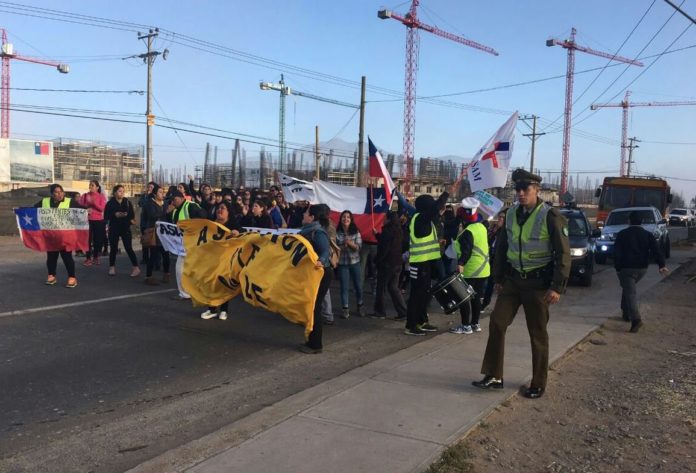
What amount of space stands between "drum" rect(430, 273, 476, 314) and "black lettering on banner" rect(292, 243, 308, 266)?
1.81 m

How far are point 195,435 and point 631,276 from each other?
683 cm

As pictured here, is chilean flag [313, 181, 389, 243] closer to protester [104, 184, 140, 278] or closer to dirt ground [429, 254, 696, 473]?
protester [104, 184, 140, 278]

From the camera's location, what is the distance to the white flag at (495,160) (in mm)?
9461

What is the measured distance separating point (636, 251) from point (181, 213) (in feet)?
24.0

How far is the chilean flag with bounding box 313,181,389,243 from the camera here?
11.8 meters

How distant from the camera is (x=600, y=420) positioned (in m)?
4.91

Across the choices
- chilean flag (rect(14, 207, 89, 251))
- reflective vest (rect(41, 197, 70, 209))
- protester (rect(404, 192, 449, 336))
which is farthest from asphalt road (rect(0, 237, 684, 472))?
reflective vest (rect(41, 197, 70, 209))

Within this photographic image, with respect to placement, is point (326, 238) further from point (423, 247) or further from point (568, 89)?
point (568, 89)

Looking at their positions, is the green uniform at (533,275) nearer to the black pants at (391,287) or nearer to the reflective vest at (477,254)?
the reflective vest at (477,254)

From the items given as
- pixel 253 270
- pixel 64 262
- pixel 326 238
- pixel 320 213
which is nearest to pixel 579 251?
pixel 320 213

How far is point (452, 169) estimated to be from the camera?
8188 centimetres

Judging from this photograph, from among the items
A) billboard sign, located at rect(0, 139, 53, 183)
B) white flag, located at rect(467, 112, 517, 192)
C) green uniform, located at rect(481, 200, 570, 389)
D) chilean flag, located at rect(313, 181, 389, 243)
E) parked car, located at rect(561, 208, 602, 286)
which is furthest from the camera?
billboard sign, located at rect(0, 139, 53, 183)

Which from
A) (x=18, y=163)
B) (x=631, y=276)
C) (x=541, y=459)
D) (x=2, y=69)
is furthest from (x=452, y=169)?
(x=541, y=459)

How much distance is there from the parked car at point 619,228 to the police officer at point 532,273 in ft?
43.9
